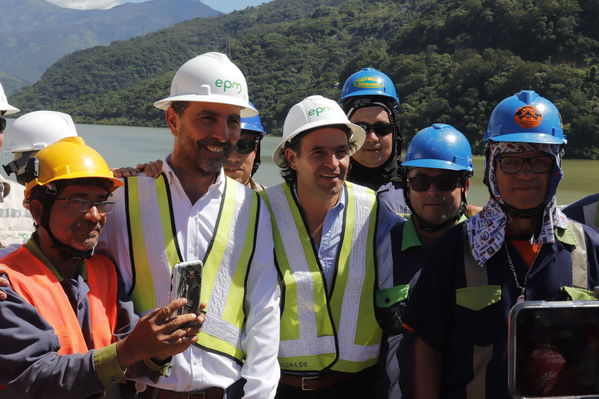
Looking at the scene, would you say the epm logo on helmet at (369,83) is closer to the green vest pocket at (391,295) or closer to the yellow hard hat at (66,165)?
the green vest pocket at (391,295)

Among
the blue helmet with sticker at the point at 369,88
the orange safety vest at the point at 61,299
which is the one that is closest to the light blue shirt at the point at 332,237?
the orange safety vest at the point at 61,299

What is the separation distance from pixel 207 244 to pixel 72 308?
0.70 metres

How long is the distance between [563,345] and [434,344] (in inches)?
33.2

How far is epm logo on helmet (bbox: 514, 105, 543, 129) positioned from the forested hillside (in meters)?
31.7

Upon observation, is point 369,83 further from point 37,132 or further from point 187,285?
point 187,285

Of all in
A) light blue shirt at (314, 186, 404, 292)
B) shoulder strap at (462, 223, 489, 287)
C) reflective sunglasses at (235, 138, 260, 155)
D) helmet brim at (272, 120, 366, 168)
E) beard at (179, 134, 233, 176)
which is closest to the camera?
shoulder strap at (462, 223, 489, 287)

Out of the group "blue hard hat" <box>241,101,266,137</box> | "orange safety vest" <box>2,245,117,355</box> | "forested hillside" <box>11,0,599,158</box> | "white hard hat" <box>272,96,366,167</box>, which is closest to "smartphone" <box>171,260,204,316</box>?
"orange safety vest" <box>2,245,117,355</box>

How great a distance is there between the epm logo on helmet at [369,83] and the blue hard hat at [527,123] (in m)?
2.63

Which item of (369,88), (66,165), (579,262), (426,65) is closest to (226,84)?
(66,165)

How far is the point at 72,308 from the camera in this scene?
292 cm

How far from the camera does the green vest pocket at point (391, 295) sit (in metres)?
3.65

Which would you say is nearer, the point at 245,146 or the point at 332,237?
the point at 332,237

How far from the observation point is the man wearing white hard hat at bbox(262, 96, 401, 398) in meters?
3.63

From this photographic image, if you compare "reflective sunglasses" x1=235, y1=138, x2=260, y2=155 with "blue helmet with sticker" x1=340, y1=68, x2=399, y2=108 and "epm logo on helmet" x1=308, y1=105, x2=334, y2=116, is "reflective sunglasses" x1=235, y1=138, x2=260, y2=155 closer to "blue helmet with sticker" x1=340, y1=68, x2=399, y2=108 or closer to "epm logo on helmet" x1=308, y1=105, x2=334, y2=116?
"blue helmet with sticker" x1=340, y1=68, x2=399, y2=108
